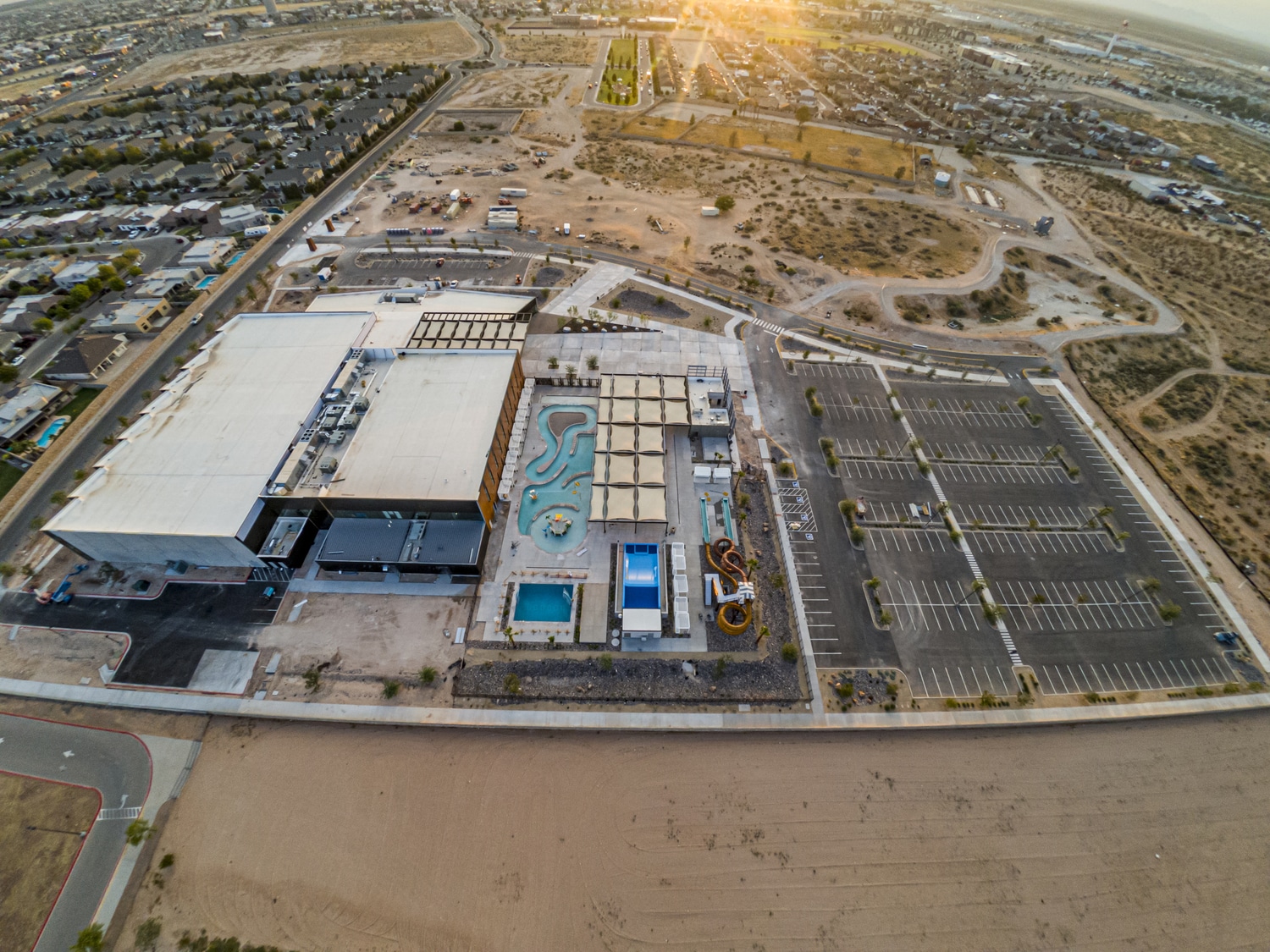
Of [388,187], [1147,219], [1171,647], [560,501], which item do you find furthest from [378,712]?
[1147,219]

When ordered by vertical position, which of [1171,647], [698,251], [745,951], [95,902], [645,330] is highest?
[698,251]

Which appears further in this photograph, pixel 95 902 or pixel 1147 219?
pixel 1147 219

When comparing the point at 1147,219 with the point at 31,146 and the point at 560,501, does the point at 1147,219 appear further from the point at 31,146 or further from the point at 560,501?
the point at 31,146

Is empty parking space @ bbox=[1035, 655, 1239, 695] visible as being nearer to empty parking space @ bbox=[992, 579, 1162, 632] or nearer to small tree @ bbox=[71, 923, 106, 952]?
empty parking space @ bbox=[992, 579, 1162, 632]

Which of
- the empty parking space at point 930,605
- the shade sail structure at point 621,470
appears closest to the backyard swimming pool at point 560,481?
the shade sail structure at point 621,470

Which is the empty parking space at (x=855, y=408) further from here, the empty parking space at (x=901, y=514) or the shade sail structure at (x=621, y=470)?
the shade sail structure at (x=621, y=470)

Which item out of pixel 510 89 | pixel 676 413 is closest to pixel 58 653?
pixel 676 413

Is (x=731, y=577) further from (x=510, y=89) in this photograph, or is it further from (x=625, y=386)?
(x=510, y=89)
